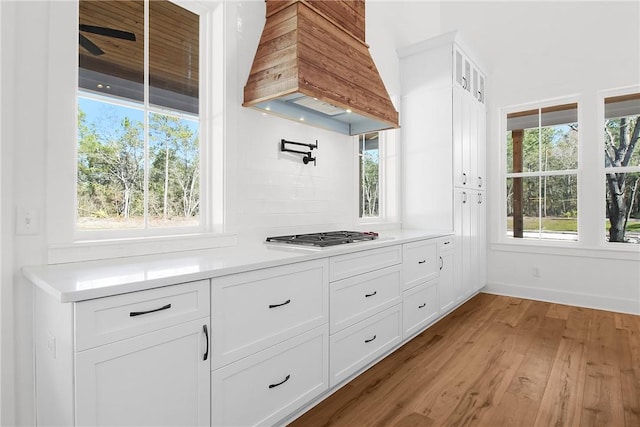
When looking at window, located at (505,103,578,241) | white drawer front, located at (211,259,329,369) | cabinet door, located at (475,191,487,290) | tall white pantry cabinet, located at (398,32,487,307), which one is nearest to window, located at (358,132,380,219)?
tall white pantry cabinet, located at (398,32,487,307)

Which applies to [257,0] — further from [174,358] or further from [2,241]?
[174,358]

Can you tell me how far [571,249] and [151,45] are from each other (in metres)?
4.60

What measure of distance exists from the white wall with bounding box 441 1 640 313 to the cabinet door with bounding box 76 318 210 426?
4218 mm

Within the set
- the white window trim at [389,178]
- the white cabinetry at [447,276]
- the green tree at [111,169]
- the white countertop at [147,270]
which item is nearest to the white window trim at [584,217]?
the white cabinetry at [447,276]

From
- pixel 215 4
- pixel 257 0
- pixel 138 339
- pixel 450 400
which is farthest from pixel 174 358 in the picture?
pixel 257 0

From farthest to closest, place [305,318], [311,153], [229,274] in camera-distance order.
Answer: [311,153] → [305,318] → [229,274]

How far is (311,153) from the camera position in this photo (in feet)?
9.50

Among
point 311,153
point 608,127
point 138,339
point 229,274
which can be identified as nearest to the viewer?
point 138,339

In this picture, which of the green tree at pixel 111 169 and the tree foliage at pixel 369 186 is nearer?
the green tree at pixel 111 169

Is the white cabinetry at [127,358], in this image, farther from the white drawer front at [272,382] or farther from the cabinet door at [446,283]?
the cabinet door at [446,283]

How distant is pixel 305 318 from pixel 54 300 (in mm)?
1113

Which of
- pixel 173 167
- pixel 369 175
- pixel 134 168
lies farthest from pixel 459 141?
pixel 134 168

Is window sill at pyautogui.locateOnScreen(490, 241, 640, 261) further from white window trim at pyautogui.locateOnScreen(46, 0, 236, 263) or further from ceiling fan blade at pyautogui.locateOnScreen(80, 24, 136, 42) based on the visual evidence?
ceiling fan blade at pyautogui.locateOnScreen(80, 24, 136, 42)

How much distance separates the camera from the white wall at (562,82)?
3.83 m
